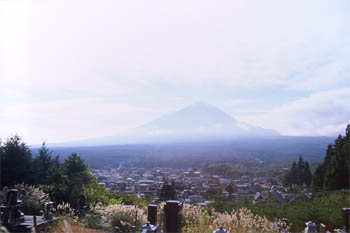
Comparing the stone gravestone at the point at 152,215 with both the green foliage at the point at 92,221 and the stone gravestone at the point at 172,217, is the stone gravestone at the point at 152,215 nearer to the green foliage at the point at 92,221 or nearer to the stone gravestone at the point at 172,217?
the stone gravestone at the point at 172,217

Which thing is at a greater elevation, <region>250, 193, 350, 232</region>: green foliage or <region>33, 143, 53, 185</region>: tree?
<region>33, 143, 53, 185</region>: tree

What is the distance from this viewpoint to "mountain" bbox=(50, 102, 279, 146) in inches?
2339

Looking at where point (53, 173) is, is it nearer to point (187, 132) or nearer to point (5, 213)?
point (5, 213)

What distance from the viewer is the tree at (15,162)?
10188mm

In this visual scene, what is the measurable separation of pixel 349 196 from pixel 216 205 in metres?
3.22

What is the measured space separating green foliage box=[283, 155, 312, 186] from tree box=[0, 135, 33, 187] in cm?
1103

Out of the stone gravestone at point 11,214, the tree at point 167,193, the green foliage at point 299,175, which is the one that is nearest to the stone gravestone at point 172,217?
the stone gravestone at point 11,214

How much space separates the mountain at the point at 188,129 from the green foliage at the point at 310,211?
159 ft

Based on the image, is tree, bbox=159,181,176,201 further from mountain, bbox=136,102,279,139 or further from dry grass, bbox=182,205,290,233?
mountain, bbox=136,102,279,139

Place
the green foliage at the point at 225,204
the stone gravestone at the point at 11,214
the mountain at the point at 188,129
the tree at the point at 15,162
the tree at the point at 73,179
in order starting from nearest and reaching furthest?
1. the stone gravestone at the point at 11,214
2. the green foliage at the point at 225,204
3. the tree at the point at 73,179
4. the tree at the point at 15,162
5. the mountain at the point at 188,129

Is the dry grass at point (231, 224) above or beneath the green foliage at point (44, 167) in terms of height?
beneath

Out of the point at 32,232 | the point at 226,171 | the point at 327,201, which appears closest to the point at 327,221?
the point at 327,201

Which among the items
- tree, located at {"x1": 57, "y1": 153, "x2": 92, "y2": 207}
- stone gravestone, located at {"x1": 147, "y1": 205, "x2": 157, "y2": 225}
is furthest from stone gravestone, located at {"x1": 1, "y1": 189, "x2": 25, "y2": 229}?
tree, located at {"x1": 57, "y1": 153, "x2": 92, "y2": 207}

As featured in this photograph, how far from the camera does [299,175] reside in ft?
47.0
